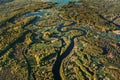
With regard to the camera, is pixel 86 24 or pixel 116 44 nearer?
pixel 116 44

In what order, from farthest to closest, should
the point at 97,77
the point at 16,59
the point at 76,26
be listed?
the point at 76,26 < the point at 16,59 < the point at 97,77

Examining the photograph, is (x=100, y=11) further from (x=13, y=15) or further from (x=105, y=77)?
(x=105, y=77)

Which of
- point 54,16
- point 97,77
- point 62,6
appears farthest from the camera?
point 62,6

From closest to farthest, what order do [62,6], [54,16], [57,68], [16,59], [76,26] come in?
1. [57,68]
2. [16,59]
3. [76,26]
4. [54,16]
5. [62,6]

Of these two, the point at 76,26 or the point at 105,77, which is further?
the point at 76,26

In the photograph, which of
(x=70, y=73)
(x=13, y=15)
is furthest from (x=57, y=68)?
(x=13, y=15)

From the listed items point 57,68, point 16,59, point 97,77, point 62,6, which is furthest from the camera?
point 62,6

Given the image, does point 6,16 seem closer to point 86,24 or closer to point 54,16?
point 54,16

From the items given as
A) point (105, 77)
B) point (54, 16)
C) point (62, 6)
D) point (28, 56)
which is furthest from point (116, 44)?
point (62, 6)

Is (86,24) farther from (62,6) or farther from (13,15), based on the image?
(13,15)
